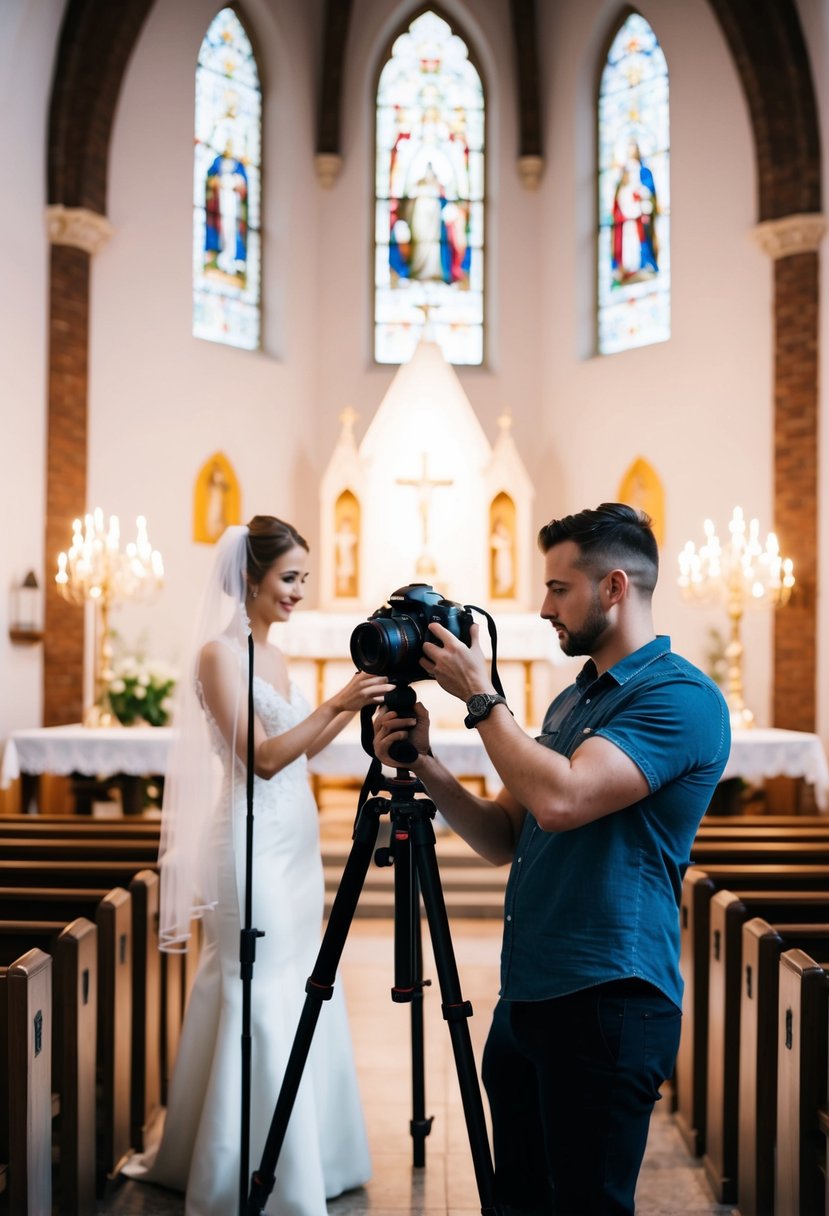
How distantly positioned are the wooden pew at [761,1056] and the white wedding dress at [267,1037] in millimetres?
1015

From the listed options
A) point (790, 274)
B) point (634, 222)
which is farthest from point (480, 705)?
point (634, 222)

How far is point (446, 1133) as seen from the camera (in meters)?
3.71

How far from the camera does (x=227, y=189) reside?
1088cm

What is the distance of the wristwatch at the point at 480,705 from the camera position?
1.87 metres

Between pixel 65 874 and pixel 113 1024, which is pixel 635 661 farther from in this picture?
pixel 65 874

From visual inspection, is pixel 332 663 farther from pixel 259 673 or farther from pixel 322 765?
pixel 259 673

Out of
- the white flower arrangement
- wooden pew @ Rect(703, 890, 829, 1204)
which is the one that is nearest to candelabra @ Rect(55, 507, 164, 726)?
the white flower arrangement

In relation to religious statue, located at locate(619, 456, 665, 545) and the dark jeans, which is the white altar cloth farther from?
the dark jeans

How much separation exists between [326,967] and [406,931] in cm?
16

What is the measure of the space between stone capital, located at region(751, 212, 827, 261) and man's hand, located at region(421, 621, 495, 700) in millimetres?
8248

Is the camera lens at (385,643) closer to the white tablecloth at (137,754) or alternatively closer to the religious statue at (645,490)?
the white tablecloth at (137,754)

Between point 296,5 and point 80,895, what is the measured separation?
10.1 m

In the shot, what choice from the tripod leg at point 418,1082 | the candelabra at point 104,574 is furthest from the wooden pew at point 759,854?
the candelabra at point 104,574

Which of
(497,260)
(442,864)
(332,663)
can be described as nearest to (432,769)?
(442,864)
